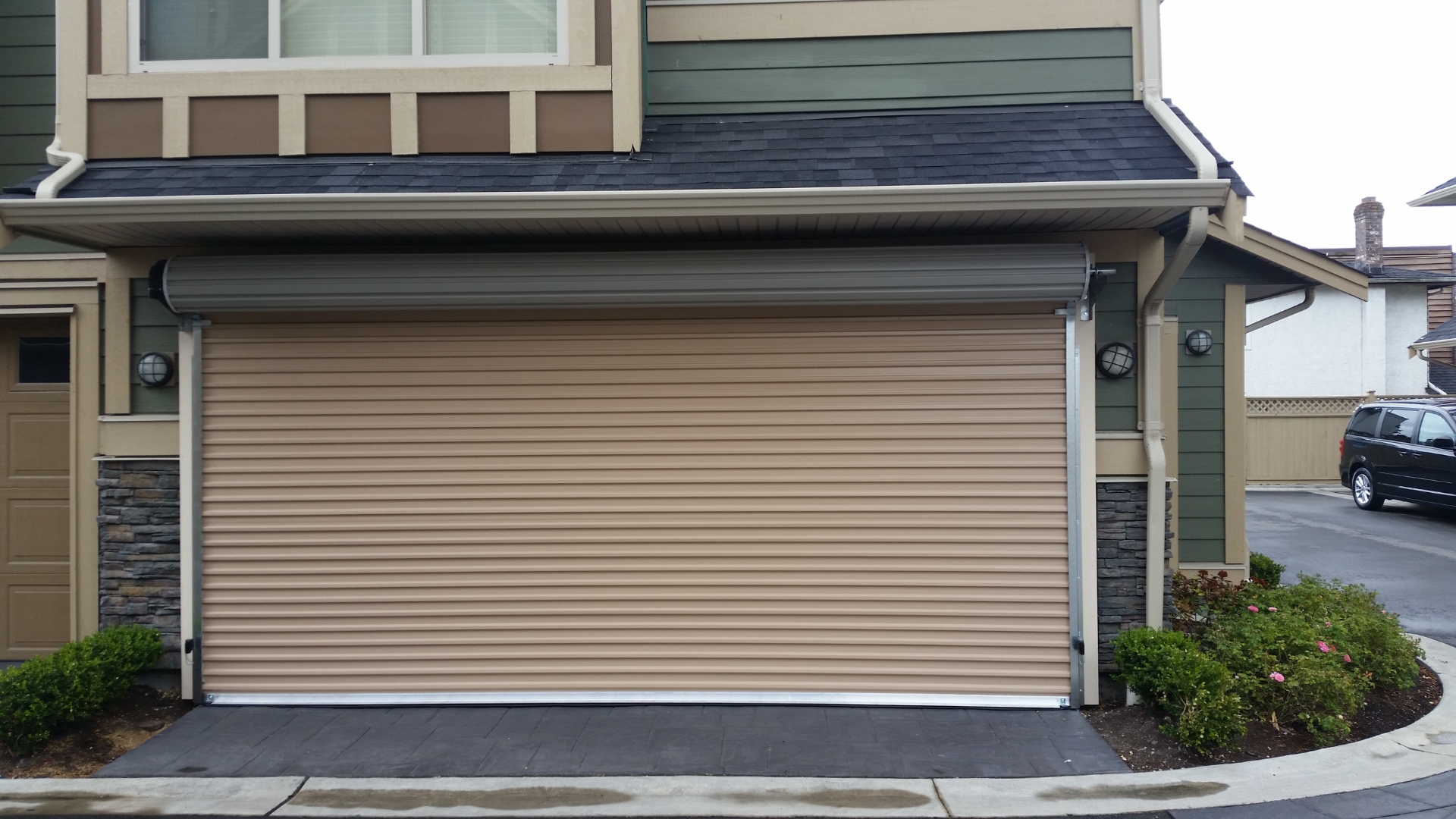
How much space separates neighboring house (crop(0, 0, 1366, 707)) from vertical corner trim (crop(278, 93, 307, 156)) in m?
0.03

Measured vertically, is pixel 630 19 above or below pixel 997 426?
above

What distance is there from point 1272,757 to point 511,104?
5.57m

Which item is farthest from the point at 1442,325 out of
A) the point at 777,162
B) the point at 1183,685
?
the point at 777,162

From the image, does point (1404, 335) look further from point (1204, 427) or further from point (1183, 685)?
point (1183, 685)

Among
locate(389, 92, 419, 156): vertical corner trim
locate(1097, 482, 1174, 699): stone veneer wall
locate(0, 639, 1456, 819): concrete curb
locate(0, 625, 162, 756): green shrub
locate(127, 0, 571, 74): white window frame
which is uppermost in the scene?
locate(127, 0, 571, 74): white window frame

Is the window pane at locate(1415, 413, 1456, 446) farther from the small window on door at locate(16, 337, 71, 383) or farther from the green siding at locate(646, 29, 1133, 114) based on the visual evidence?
the small window on door at locate(16, 337, 71, 383)

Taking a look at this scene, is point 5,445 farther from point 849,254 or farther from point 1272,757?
point 1272,757

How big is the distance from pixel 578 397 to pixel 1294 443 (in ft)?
55.8

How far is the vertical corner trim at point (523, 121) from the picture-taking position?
5.32 m

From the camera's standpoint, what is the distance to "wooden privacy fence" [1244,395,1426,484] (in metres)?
17.0

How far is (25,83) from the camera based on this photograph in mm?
5738

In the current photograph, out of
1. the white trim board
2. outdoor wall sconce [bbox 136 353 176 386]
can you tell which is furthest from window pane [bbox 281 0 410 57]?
the white trim board

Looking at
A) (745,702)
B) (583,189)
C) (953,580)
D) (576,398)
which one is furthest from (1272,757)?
(583,189)

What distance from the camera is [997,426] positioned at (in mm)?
5238
